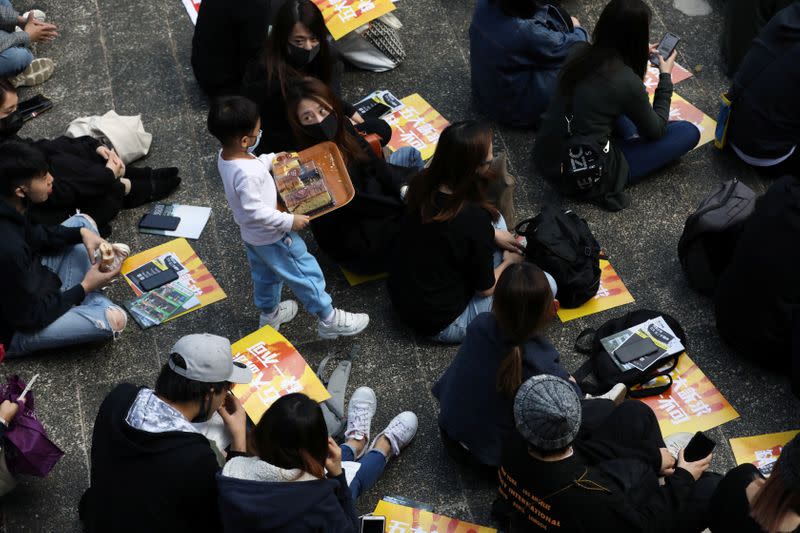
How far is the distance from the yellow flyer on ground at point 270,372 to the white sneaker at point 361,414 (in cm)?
16

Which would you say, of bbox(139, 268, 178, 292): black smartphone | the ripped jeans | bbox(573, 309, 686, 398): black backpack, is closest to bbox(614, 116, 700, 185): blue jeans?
bbox(573, 309, 686, 398): black backpack

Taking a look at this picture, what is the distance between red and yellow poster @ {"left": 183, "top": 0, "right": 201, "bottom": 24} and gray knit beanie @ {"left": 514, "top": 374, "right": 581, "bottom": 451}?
4822 mm

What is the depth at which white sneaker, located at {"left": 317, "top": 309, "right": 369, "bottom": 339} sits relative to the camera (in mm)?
5352

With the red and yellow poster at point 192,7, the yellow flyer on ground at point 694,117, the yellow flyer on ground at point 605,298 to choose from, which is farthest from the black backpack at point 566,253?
the red and yellow poster at point 192,7

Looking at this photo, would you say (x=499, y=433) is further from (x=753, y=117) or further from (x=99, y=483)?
(x=753, y=117)

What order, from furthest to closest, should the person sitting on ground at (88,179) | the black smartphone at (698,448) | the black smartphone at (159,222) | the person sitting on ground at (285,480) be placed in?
the black smartphone at (159,222) → the person sitting on ground at (88,179) → the black smartphone at (698,448) → the person sitting on ground at (285,480)

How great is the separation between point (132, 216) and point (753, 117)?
413 cm

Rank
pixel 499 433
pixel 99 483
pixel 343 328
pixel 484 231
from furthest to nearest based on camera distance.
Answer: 1. pixel 343 328
2. pixel 484 231
3. pixel 499 433
4. pixel 99 483

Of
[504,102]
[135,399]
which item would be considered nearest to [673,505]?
[135,399]

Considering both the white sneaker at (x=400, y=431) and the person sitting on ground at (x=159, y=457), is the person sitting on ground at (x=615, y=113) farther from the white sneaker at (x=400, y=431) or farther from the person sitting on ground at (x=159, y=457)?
the person sitting on ground at (x=159, y=457)

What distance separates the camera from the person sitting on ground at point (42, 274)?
5051 millimetres

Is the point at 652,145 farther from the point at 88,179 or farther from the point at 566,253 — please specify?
the point at 88,179

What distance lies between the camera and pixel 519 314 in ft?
13.6

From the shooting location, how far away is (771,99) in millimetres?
5922
